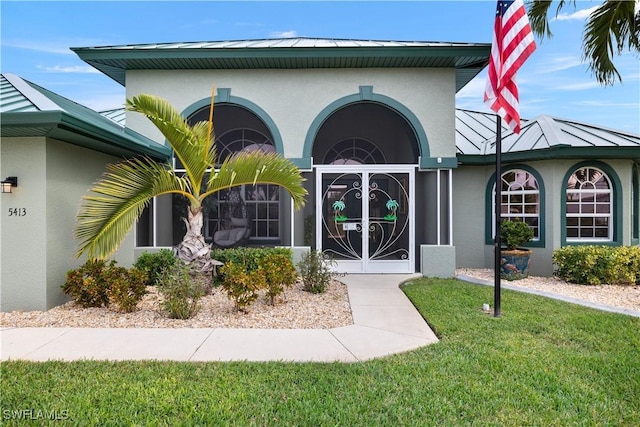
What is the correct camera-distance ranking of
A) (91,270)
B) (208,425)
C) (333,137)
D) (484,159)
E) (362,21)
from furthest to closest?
1. (362,21)
2. (333,137)
3. (484,159)
4. (91,270)
5. (208,425)

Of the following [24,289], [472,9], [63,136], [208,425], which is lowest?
[208,425]

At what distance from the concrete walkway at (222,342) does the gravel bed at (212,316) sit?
26 centimetres

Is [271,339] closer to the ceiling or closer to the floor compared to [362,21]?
closer to the floor

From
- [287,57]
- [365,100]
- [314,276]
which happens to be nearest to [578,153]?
A: [365,100]

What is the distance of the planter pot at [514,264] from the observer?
9758 millimetres

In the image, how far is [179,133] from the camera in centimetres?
670

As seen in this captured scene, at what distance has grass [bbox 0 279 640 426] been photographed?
3.33 metres

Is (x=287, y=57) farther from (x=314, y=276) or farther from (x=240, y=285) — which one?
(x=240, y=285)

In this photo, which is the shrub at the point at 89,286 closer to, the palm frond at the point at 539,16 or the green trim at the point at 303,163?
the green trim at the point at 303,163

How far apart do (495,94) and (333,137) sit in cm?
737

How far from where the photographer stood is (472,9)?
436 inches

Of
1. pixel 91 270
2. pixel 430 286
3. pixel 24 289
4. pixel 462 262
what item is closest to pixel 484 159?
pixel 462 262

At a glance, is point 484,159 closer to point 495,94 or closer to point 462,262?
point 462,262
